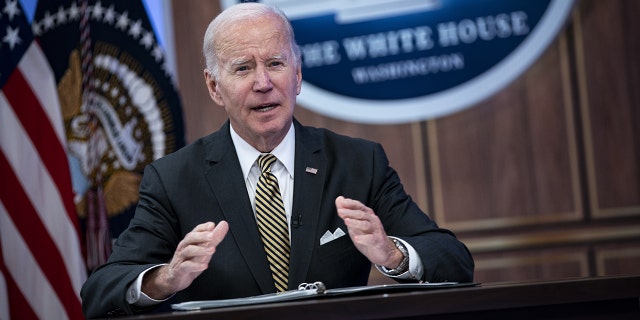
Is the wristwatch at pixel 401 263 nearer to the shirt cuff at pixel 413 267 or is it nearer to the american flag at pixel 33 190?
the shirt cuff at pixel 413 267

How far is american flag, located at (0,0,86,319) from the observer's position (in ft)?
10.3

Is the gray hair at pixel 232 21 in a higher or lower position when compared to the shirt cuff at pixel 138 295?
higher

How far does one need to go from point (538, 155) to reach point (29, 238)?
2.33 meters

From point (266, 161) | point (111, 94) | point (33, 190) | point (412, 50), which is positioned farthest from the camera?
point (412, 50)

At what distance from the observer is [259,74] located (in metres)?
2.17

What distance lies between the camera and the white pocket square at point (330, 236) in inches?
84.7

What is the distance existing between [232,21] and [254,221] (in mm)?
564

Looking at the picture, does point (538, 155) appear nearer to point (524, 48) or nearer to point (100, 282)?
point (524, 48)

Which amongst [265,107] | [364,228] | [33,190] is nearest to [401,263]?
[364,228]

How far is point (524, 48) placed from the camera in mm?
3740

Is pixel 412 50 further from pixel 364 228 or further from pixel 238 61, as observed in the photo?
pixel 364 228

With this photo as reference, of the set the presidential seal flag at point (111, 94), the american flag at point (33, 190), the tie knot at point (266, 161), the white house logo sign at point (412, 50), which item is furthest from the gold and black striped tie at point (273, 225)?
the white house logo sign at point (412, 50)

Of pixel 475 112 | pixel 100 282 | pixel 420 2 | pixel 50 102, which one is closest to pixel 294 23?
pixel 420 2

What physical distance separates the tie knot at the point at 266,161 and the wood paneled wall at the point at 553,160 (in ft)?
5.81
